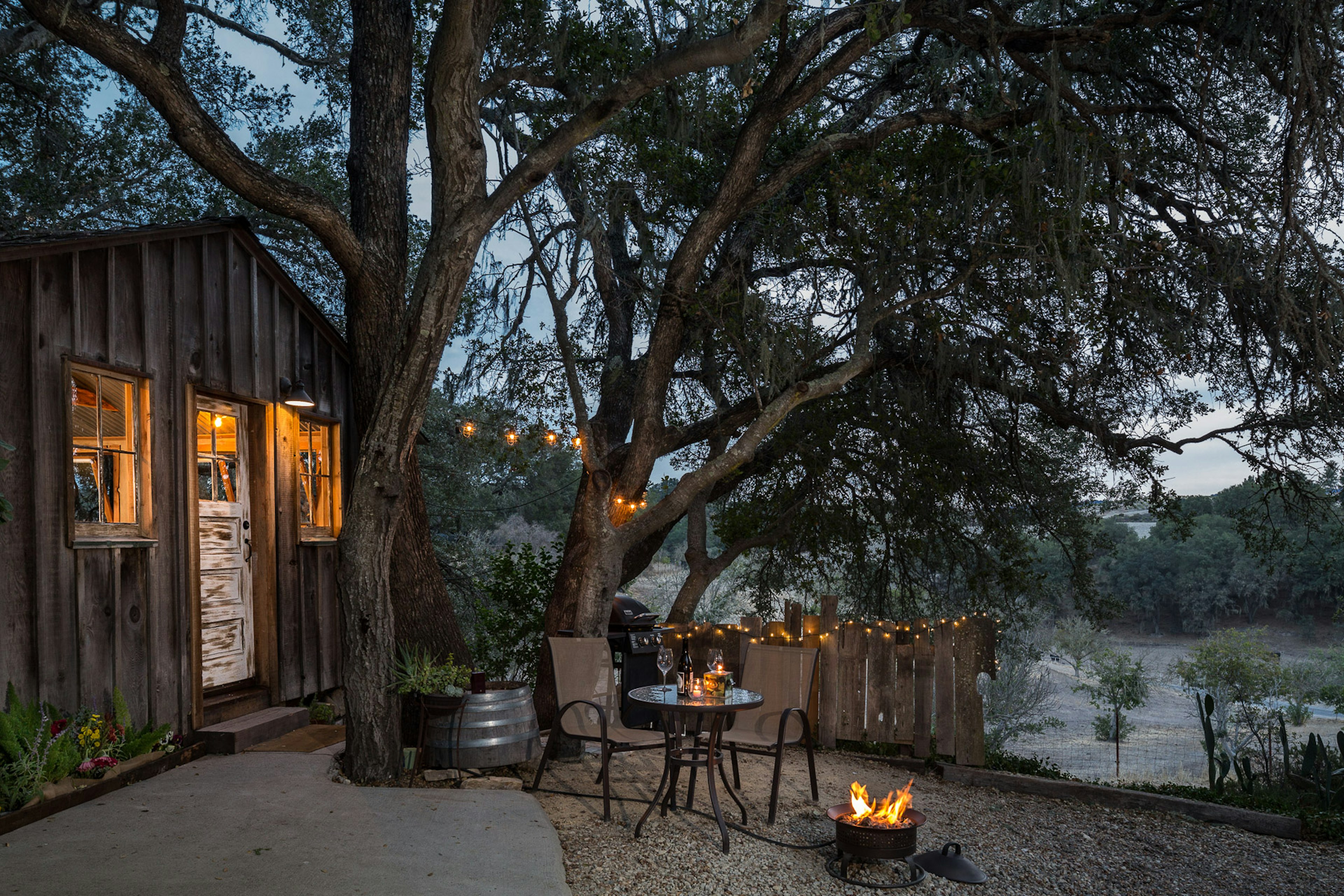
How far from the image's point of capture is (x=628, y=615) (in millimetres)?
6789

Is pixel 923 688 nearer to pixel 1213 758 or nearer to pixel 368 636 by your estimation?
pixel 1213 758

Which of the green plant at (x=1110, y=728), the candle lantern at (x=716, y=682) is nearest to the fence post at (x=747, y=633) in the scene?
the candle lantern at (x=716, y=682)

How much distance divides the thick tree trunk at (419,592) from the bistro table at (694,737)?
182 centimetres

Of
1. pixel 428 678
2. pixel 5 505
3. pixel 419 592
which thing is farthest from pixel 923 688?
pixel 5 505

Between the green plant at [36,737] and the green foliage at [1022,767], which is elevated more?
the green plant at [36,737]

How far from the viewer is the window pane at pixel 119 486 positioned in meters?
4.75

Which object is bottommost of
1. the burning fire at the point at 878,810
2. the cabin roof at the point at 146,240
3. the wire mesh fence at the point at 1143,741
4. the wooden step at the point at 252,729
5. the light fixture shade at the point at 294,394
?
the wire mesh fence at the point at 1143,741

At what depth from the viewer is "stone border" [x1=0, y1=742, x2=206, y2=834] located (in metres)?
3.58

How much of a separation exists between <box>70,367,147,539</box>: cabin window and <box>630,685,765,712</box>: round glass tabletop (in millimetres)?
2919

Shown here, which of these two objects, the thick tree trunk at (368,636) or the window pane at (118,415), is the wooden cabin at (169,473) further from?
the thick tree trunk at (368,636)

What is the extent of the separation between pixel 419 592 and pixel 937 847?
3658 millimetres

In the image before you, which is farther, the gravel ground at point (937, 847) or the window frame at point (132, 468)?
the window frame at point (132, 468)

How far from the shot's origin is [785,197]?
296 inches

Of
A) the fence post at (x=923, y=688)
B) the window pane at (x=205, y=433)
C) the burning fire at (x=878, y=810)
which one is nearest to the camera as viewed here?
the burning fire at (x=878, y=810)
